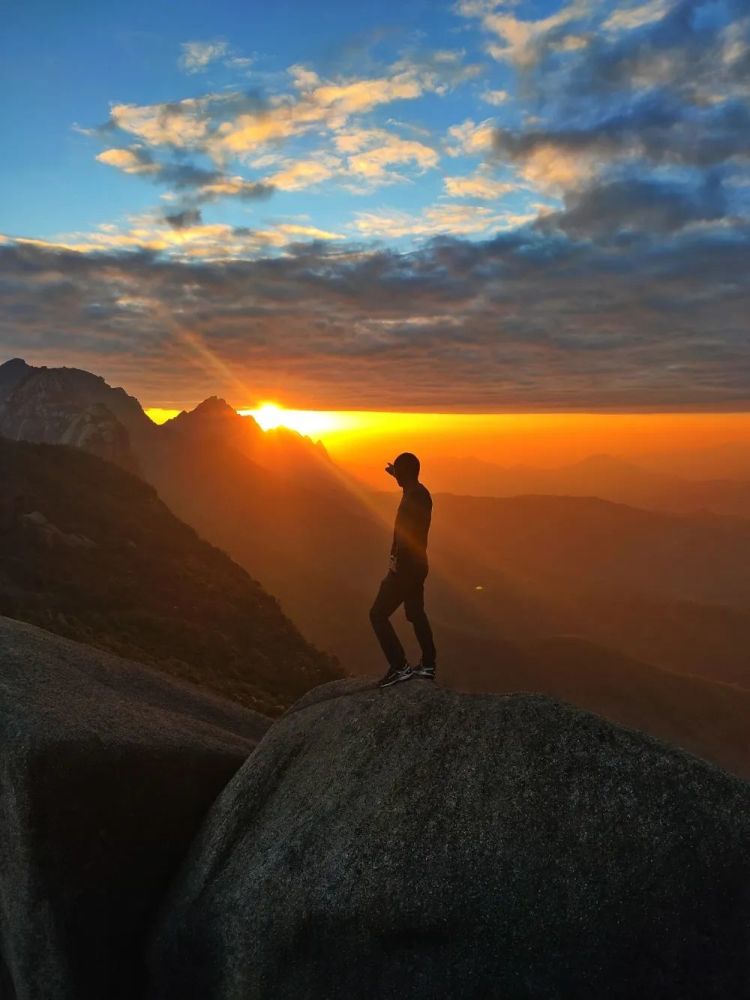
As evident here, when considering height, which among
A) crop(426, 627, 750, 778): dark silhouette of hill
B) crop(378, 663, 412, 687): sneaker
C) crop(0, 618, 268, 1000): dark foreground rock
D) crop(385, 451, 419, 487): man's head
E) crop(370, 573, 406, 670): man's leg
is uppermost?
crop(385, 451, 419, 487): man's head

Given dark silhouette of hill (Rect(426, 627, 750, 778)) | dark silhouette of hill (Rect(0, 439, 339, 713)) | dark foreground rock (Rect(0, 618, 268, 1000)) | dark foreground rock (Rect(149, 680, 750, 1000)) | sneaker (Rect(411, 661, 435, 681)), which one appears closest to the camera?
dark foreground rock (Rect(149, 680, 750, 1000))

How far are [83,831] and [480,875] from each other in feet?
17.6

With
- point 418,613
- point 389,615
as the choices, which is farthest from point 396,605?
point 418,613

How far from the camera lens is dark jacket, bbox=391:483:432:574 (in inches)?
454

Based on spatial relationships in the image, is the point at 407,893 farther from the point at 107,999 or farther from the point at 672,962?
the point at 107,999

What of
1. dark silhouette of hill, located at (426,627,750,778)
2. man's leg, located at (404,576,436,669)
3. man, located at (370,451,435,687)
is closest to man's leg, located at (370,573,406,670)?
man, located at (370,451,435,687)

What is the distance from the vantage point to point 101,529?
44.1m

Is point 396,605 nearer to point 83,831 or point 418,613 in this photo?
point 418,613

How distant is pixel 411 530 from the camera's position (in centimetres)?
1159

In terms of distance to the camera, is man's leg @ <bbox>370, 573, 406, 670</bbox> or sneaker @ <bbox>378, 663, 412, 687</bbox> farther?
man's leg @ <bbox>370, 573, 406, 670</bbox>

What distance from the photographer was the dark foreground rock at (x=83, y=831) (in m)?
8.58

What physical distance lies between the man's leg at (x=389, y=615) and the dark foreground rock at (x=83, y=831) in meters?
3.64

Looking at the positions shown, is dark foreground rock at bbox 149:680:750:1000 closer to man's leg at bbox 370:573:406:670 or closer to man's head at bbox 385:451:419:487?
man's leg at bbox 370:573:406:670

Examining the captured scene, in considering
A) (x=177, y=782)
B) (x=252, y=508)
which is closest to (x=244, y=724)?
(x=177, y=782)
